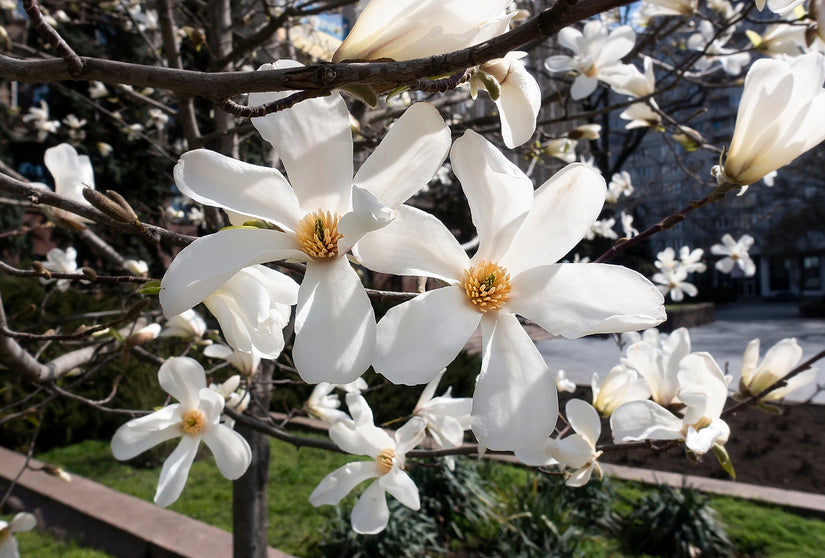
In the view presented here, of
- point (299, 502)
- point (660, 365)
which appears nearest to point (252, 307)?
point (660, 365)

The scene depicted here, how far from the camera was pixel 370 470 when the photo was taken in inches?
42.0

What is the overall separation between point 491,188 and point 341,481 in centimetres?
72

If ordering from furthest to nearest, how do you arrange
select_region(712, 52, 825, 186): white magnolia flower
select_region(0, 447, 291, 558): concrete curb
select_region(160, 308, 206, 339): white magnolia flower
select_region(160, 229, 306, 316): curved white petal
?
select_region(0, 447, 291, 558): concrete curb
select_region(160, 308, 206, 339): white magnolia flower
select_region(712, 52, 825, 186): white magnolia flower
select_region(160, 229, 306, 316): curved white petal

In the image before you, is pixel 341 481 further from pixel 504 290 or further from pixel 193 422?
pixel 504 290

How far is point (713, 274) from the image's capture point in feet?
84.4

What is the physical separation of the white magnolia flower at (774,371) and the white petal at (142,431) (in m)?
1.03

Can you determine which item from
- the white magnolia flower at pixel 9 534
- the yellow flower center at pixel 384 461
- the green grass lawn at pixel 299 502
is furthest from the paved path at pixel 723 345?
the white magnolia flower at pixel 9 534

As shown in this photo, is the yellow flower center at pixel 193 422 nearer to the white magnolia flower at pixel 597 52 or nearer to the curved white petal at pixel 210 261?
the curved white petal at pixel 210 261

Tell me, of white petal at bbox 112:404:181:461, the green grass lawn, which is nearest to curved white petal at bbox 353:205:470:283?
white petal at bbox 112:404:181:461

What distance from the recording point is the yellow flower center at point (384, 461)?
3.50ft

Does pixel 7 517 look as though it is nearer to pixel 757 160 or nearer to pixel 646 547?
pixel 646 547

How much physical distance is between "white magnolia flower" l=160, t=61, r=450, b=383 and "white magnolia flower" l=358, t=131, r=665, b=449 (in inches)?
0.9

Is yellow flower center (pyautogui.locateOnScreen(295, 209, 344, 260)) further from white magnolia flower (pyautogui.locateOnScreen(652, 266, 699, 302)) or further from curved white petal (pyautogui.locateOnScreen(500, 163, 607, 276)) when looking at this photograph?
white magnolia flower (pyautogui.locateOnScreen(652, 266, 699, 302))

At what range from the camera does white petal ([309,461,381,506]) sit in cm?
103
